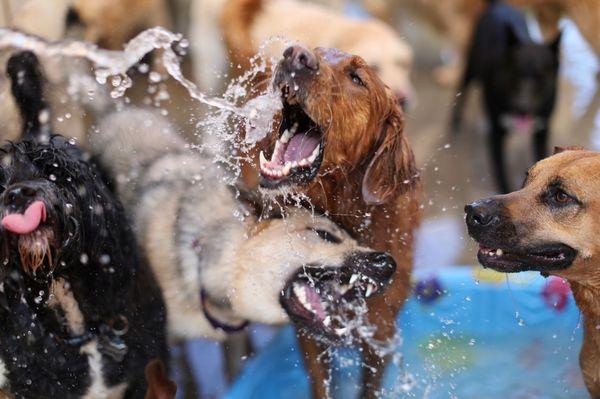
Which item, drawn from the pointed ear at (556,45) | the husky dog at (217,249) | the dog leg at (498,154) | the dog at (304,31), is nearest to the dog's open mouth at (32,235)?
the husky dog at (217,249)

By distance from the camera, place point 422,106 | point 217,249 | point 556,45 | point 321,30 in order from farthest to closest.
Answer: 1. point 422,106
2. point 556,45
3. point 321,30
4. point 217,249

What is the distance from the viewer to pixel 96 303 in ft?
8.77

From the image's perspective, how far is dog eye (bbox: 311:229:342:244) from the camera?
2750 millimetres

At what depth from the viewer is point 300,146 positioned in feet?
8.55

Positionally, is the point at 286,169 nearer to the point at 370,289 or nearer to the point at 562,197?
the point at 370,289

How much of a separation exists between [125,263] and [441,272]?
1445 mm

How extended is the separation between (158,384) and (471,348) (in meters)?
1.37

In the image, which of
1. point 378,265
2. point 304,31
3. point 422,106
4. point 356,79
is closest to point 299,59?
point 356,79

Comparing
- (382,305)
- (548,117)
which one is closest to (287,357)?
(382,305)

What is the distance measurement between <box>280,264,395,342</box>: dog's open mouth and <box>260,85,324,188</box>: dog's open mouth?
0.37 metres

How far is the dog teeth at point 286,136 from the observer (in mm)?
2607

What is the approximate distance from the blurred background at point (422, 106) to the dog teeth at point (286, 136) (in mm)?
349

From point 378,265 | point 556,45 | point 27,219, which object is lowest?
point 556,45

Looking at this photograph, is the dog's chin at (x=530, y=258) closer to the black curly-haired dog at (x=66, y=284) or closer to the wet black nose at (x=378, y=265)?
the wet black nose at (x=378, y=265)
